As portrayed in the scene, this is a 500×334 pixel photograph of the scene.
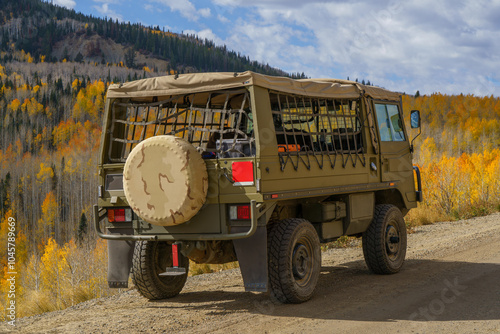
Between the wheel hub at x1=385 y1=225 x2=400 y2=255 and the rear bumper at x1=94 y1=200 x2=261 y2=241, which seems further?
the wheel hub at x1=385 y1=225 x2=400 y2=255

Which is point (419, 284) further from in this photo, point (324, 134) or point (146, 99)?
point (146, 99)

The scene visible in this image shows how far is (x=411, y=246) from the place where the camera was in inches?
448

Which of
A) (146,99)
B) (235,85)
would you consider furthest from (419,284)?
(146,99)

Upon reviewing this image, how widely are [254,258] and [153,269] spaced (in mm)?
1637

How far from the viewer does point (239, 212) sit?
6.09 meters

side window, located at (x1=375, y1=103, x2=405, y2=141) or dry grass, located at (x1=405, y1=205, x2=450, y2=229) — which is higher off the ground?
side window, located at (x1=375, y1=103, x2=405, y2=141)

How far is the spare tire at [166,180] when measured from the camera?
597 cm

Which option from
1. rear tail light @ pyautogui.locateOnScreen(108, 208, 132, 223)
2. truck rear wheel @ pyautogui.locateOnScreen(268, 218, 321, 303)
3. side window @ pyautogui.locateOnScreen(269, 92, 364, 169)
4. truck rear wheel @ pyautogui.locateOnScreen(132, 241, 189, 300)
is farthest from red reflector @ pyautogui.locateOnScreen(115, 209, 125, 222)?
side window @ pyautogui.locateOnScreen(269, 92, 364, 169)

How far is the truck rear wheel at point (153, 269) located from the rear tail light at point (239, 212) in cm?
102

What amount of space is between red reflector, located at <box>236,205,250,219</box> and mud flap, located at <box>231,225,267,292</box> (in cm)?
12

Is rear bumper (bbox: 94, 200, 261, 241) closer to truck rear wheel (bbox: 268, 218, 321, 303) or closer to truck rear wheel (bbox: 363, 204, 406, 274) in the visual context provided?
truck rear wheel (bbox: 268, 218, 321, 303)

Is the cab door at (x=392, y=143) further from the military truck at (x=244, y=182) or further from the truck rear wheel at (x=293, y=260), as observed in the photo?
the truck rear wheel at (x=293, y=260)

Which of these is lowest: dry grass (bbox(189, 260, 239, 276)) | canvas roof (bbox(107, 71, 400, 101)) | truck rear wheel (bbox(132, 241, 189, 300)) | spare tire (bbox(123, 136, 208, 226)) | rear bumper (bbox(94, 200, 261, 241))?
dry grass (bbox(189, 260, 239, 276))

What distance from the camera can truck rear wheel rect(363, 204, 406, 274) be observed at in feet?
27.4
